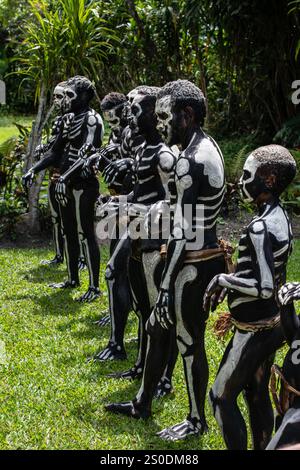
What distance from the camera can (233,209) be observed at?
10.8 m

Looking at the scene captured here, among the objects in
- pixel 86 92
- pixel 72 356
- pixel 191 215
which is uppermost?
pixel 86 92

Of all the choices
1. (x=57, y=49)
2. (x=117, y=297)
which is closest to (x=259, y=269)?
(x=117, y=297)

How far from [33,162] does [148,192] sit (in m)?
5.37

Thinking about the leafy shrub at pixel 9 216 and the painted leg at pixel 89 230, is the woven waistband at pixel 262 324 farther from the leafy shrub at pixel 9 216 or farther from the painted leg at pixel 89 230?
the leafy shrub at pixel 9 216

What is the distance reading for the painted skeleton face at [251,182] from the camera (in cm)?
363

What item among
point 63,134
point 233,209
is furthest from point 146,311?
point 233,209

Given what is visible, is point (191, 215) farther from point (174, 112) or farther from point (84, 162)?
point (84, 162)

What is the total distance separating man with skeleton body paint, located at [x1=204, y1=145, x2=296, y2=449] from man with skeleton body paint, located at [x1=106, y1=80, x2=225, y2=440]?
13.1 inches

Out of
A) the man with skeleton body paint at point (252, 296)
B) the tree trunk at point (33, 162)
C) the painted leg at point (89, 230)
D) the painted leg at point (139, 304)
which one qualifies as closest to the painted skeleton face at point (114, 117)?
the painted leg at point (89, 230)

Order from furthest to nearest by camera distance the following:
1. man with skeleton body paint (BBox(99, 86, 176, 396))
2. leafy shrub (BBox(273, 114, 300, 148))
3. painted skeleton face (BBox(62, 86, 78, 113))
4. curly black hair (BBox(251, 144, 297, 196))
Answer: leafy shrub (BBox(273, 114, 300, 148))
painted skeleton face (BBox(62, 86, 78, 113))
man with skeleton body paint (BBox(99, 86, 176, 396))
curly black hair (BBox(251, 144, 297, 196))

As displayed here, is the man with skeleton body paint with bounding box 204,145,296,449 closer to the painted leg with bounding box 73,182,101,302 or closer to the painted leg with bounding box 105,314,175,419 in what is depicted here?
the painted leg with bounding box 105,314,175,419

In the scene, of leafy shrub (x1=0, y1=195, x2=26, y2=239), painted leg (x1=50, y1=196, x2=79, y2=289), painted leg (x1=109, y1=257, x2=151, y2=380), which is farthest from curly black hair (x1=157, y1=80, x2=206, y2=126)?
leafy shrub (x1=0, y1=195, x2=26, y2=239)

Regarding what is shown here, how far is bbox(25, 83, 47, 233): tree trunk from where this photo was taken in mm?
9648

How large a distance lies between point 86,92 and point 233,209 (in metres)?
4.24
